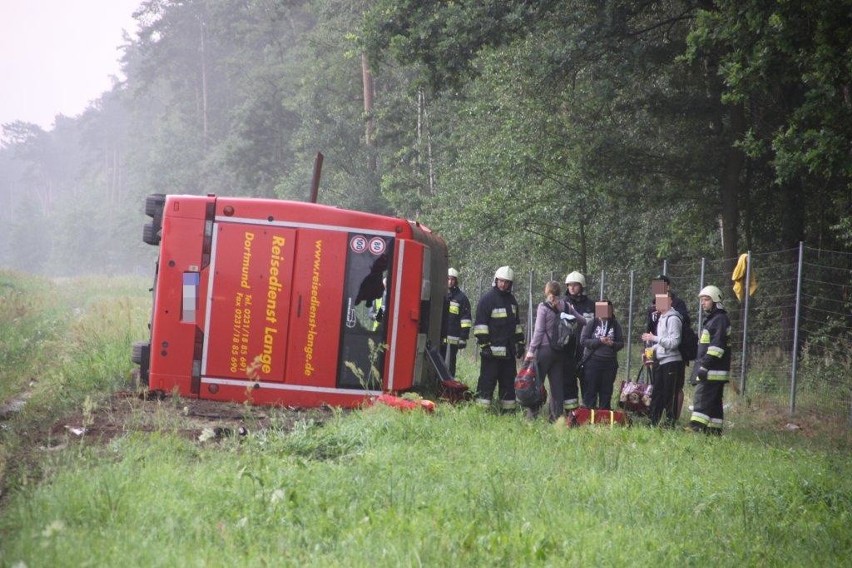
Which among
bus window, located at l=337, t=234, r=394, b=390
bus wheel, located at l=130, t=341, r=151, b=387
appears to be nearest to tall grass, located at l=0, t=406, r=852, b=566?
bus window, located at l=337, t=234, r=394, b=390

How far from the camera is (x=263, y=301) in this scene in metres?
11.1

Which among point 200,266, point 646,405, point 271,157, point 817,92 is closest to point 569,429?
point 646,405

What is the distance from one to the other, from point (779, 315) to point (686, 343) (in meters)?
7.39

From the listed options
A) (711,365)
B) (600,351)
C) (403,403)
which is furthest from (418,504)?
(600,351)

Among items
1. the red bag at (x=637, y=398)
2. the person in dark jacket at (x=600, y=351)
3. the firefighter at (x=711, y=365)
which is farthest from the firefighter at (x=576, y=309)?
the firefighter at (x=711, y=365)

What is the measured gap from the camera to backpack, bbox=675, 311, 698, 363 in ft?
38.0

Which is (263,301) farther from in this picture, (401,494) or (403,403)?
(401,494)

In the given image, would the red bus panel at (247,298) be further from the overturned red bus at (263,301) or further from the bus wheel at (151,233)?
the bus wheel at (151,233)

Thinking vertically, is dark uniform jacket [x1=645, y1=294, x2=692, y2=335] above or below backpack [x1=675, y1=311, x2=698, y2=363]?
above

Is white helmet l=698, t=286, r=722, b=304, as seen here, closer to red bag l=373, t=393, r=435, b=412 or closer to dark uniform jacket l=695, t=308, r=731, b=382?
dark uniform jacket l=695, t=308, r=731, b=382

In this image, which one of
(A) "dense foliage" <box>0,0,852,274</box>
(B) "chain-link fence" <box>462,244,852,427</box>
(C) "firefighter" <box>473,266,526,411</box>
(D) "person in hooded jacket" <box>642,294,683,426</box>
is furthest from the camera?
(B) "chain-link fence" <box>462,244,852,427</box>

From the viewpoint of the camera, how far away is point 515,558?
5395 mm

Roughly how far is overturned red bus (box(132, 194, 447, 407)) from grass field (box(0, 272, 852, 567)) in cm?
58

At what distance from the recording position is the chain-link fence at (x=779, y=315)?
47.7 ft
